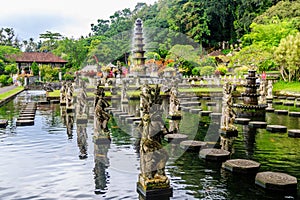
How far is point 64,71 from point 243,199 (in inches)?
2448

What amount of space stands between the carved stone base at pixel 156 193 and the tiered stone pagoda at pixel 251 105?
14712 mm

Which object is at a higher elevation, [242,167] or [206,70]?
[206,70]

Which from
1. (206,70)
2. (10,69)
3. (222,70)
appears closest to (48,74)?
(10,69)

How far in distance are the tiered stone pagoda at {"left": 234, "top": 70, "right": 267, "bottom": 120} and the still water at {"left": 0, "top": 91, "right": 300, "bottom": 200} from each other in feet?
18.0

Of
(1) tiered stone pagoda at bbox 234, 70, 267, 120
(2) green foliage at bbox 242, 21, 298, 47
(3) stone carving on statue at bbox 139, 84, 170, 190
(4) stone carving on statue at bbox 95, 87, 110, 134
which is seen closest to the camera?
(3) stone carving on statue at bbox 139, 84, 170, 190

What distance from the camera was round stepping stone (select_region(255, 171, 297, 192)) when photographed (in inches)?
307

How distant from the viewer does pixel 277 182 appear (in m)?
7.91

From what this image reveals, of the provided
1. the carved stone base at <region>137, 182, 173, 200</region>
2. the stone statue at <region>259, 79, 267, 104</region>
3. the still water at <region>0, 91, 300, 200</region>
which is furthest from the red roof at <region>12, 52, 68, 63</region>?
the carved stone base at <region>137, 182, 173, 200</region>

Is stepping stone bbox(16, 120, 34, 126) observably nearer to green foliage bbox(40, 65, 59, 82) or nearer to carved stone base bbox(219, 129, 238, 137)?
carved stone base bbox(219, 129, 238, 137)

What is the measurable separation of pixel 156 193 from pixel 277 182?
2952 mm

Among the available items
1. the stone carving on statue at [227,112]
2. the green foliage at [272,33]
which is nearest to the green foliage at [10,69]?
the green foliage at [272,33]

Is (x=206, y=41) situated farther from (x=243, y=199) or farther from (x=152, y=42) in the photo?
(x=243, y=199)

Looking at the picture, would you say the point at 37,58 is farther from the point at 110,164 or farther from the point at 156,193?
the point at 156,193

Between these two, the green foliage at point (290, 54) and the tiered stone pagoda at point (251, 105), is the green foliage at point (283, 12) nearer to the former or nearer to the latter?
the green foliage at point (290, 54)
